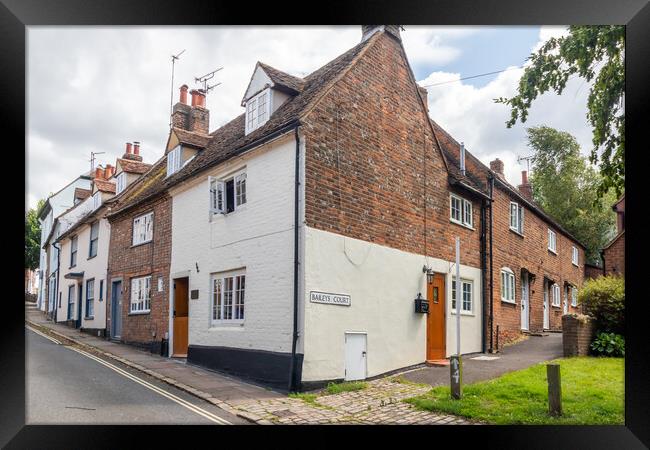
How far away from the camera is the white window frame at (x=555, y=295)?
9.25m

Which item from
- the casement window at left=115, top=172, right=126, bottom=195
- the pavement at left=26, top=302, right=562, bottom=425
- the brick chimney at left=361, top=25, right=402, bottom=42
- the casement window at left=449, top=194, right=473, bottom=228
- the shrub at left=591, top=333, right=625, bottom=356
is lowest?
the pavement at left=26, top=302, right=562, bottom=425

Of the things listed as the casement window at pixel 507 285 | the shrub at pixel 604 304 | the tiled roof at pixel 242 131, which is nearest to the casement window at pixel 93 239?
the tiled roof at pixel 242 131

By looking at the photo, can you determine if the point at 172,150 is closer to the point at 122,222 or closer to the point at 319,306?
the point at 122,222

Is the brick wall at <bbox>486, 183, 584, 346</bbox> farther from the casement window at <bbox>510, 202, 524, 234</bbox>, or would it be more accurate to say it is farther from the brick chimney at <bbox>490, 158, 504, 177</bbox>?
the brick chimney at <bbox>490, 158, 504, 177</bbox>

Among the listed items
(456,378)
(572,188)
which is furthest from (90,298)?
(572,188)

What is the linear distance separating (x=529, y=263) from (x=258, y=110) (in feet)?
20.5

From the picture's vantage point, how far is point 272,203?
336 inches

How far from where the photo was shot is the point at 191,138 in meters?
12.1

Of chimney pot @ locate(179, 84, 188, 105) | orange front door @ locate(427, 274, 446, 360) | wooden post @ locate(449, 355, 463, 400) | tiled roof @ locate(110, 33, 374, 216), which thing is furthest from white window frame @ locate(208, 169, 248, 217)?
wooden post @ locate(449, 355, 463, 400)

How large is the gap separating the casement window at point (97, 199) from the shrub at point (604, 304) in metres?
8.67

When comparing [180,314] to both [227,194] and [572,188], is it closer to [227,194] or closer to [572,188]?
[227,194]

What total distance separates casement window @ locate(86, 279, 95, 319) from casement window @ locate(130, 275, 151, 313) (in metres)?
0.80

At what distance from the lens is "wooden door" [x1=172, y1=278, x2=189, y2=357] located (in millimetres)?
10656

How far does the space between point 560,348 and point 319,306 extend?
158 inches
